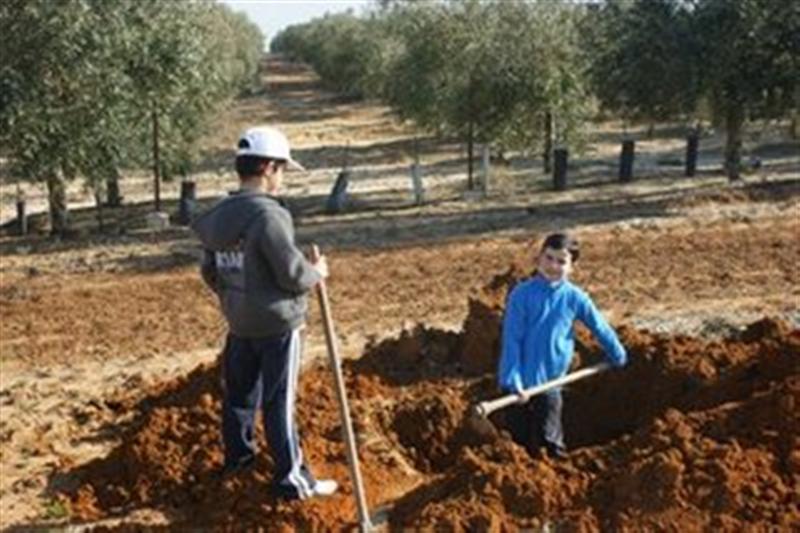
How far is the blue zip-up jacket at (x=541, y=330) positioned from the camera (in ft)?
20.5

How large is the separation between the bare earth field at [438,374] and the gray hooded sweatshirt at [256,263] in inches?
40.0

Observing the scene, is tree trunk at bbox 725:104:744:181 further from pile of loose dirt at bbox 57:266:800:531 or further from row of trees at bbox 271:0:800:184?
pile of loose dirt at bbox 57:266:800:531

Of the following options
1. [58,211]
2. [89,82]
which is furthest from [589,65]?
[58,211]

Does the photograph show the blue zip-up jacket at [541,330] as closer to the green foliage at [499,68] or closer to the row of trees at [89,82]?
the row of trees at [89,82]

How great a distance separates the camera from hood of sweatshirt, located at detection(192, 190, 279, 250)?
18.8 feet

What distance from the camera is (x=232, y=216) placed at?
18.9 ft

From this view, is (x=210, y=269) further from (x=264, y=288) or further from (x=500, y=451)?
(x=500, y=451)

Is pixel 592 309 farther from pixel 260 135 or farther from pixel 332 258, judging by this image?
pixel 332 258

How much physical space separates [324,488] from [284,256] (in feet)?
4.62

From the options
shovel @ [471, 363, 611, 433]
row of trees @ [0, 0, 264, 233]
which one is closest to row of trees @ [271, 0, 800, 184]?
row of trees @ [0, 0, 264, 233]

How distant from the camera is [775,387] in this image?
20.7ft

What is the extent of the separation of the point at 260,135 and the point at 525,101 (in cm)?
1979

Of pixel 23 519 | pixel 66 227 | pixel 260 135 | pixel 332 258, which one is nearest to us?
pixel 260 135

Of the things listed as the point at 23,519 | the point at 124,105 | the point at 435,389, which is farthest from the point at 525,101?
the point at 23,519
